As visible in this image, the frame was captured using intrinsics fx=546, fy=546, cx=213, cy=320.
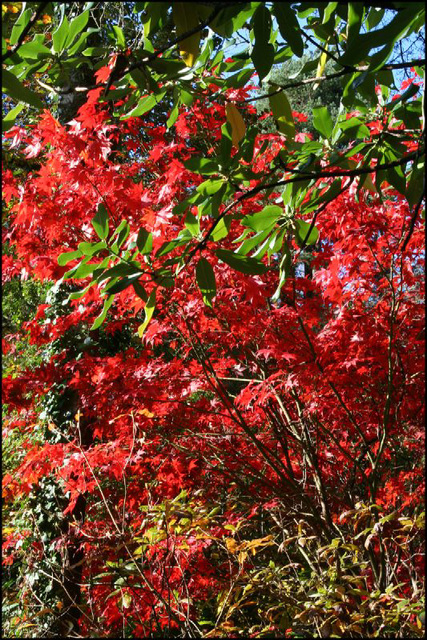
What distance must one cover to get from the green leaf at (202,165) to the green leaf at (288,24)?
1.03 feet

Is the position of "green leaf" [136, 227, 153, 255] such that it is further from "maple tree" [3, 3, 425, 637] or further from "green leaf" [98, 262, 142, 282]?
"maple tree" [3, 3, 425, 637]

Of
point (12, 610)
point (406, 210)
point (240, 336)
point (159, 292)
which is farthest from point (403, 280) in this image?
point (12, 610)

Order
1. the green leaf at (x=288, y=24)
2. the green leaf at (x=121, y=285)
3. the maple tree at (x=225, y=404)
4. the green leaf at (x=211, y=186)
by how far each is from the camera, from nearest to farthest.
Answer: the green leaf at (x=288, y=24)
the green leaf at (x=121, y=285)
the green leaf at (x=211, y=186)
the maple tree at (x=225, y=404)

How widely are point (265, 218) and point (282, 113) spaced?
33cm

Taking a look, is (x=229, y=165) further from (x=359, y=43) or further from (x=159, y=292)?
(x=159, y=292)

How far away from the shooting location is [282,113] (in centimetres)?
149

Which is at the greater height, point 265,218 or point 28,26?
point 28,26

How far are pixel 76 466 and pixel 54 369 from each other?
26.4 inches

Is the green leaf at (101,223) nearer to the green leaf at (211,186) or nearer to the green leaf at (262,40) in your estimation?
the green leaf at (211,186)

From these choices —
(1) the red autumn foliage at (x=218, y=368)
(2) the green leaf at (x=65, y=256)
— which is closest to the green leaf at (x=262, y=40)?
(2) the green leaf at (x=65, y=256)

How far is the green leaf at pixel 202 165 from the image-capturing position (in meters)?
1.30

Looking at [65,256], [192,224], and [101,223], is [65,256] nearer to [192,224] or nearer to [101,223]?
[101,223]

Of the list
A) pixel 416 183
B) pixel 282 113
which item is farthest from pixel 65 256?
pixel 416 183

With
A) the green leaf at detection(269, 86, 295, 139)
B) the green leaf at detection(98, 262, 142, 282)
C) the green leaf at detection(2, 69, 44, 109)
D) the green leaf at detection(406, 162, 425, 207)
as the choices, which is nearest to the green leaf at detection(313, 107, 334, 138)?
the green leaf at detection(269, 86, 295, 139)
